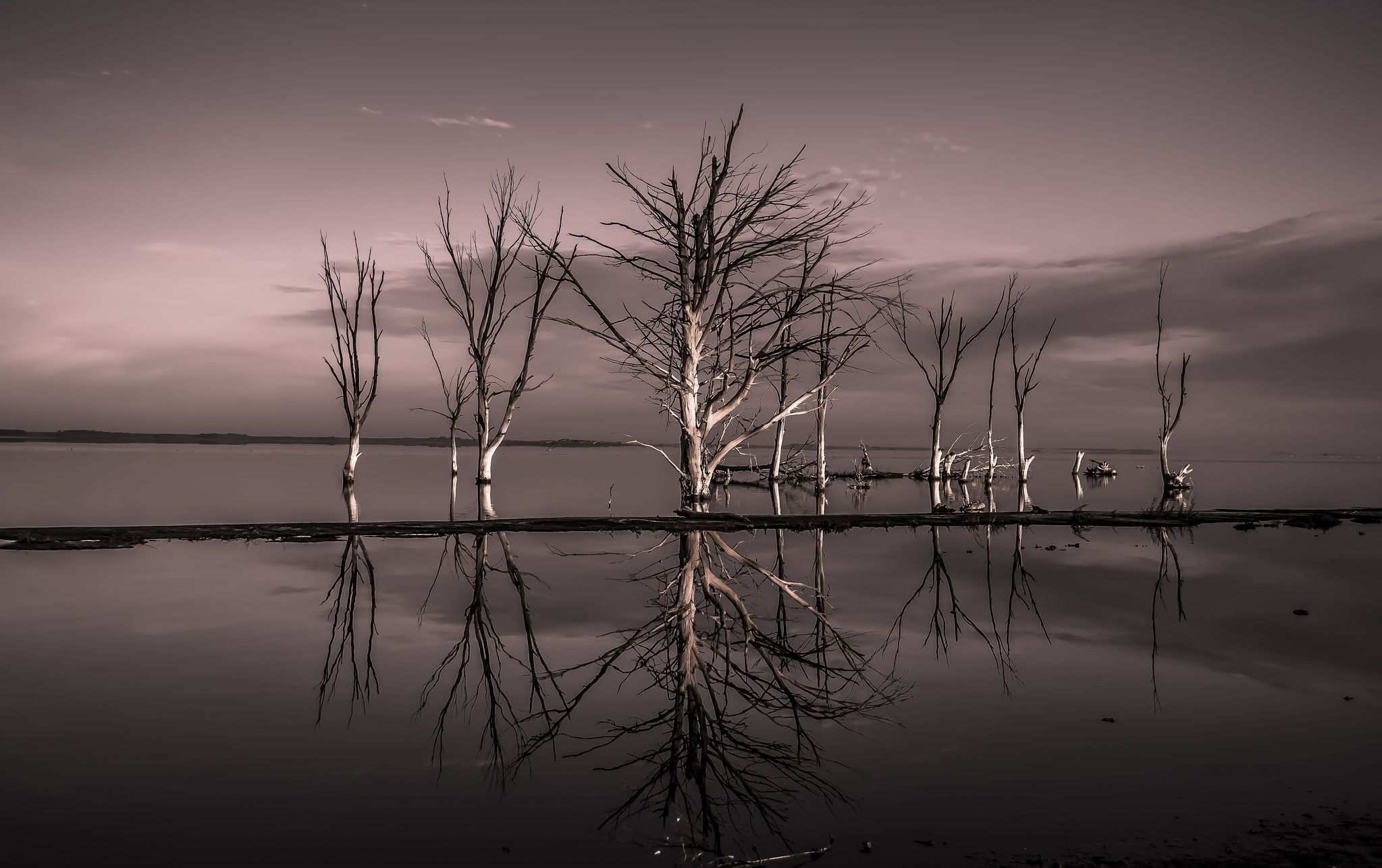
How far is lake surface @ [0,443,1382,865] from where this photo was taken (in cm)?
344

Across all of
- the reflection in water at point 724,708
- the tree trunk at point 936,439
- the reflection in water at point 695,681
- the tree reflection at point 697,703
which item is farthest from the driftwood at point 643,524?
the tree trunk at point 936,439

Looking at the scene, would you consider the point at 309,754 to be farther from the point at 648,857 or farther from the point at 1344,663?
the point at 1344,663

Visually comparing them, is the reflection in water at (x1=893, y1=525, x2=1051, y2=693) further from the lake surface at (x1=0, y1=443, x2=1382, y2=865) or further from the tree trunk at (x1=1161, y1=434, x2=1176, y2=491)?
the tree trunk at (x1=1161, y1=434, x2=1176, y2=491)

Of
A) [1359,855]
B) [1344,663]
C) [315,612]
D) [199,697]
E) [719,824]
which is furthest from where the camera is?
[315,612]

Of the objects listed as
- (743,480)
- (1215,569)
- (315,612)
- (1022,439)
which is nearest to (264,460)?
(743,480)

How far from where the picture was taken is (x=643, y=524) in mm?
14742

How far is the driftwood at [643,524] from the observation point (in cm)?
1288

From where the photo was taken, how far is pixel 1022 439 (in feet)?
133

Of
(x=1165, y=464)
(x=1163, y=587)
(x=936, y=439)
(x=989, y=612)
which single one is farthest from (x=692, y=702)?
(x=1165, y=464)

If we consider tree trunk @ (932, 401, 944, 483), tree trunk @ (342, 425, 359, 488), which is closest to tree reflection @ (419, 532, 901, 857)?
tree trunk @ (342, 425, 359, 488)

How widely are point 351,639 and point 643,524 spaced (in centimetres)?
811

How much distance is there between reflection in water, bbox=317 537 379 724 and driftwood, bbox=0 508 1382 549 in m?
2.77

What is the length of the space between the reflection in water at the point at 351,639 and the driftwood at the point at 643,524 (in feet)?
9.10

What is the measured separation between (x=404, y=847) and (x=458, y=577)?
7383mm
